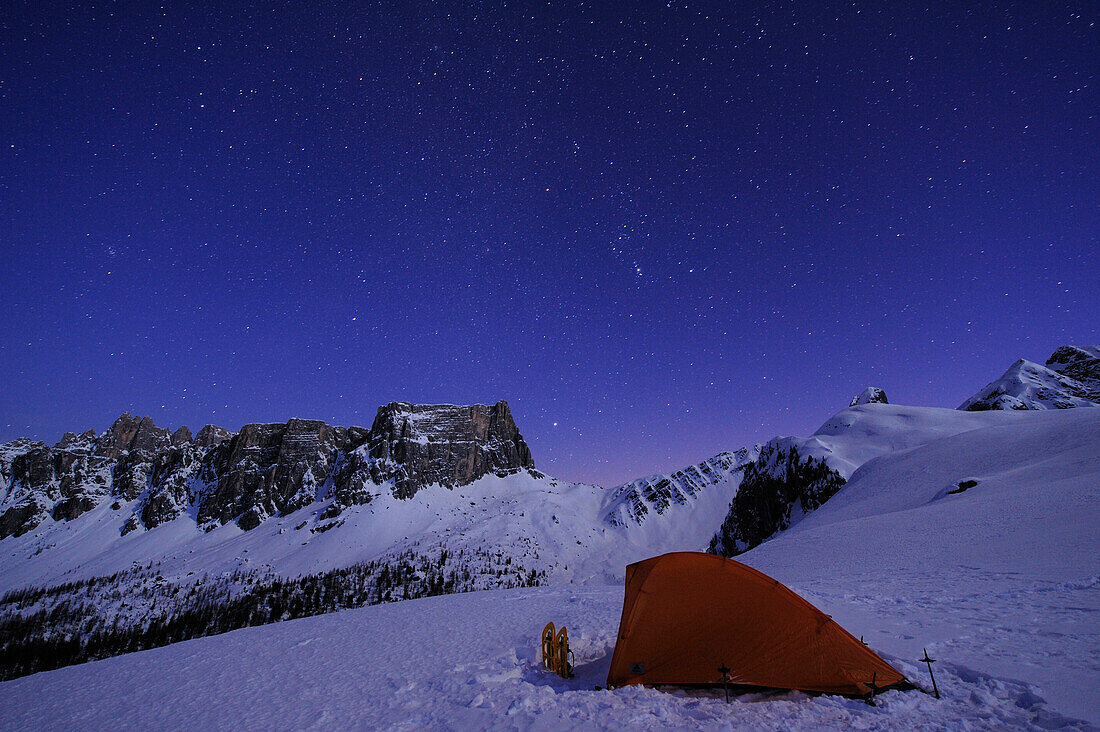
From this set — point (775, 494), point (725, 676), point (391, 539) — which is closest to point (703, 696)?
point (725, 676)

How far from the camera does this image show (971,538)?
52.4 feet

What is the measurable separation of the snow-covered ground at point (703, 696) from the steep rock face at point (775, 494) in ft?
Result: 144

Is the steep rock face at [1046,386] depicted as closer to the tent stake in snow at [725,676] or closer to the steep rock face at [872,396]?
the steep rock face at [872,396]

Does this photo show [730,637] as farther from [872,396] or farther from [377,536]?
[377,536]

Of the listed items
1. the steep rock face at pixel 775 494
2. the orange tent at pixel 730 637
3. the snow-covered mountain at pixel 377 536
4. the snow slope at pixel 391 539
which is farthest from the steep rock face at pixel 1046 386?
the orange tent at pixel 730 637

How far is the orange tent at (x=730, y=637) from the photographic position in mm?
6574

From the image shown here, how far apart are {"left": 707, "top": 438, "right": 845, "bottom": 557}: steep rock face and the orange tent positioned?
63.3 metres

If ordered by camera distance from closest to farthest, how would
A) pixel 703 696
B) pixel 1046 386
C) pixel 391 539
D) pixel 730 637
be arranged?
pixel 703 696 < pixel 730 637 < pixel 1046 386 < pixel 391 539

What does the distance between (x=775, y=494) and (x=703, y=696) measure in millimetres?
76973

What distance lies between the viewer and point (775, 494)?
7206 centimetres

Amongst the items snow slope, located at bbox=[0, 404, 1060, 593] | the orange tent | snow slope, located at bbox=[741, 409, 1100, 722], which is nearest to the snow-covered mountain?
snow slope, located at bbox=[0, 404, 1060, 593]

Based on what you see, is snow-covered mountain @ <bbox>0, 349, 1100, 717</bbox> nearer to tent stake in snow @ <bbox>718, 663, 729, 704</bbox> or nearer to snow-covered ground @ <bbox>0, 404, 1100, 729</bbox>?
snow-covered ground @ <bbox>0, 404, 1100, 729</bbox>

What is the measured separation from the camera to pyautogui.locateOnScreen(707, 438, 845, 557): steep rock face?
6275cm

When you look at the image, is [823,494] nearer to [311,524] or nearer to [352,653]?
[352,653]
